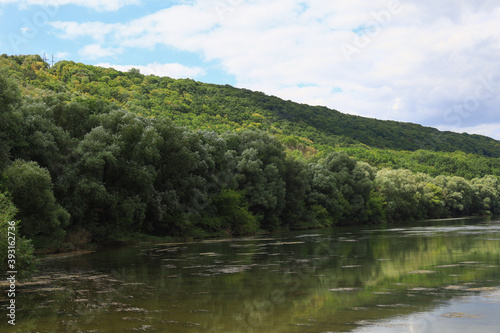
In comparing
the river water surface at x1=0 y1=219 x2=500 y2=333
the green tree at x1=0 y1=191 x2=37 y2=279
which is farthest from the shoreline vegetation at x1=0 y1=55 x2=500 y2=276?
the river water surface at x1=0 y1=219 x2=500 y2=333

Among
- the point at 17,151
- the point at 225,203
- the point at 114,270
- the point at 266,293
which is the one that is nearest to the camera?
the point at 266,293

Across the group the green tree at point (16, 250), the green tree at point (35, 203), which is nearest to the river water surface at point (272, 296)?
the green tree at point (16, 250)

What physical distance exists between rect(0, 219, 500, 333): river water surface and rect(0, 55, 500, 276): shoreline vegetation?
11.5 ft

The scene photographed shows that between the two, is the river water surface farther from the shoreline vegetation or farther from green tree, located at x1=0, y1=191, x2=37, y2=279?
the shoreline vegetation

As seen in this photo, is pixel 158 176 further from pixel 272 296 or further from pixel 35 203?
pixel 272 296

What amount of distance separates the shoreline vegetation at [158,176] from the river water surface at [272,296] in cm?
349

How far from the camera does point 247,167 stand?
6338 cm

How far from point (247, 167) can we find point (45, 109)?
28936 millimetres

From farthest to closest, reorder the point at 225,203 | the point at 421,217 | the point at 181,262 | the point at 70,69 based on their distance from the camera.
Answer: the point at 70,69 < the point at 421,217 < the point at 225,203 < the point at 181,262

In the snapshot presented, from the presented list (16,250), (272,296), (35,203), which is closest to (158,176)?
(35,203)

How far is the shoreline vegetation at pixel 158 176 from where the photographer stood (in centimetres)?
3234

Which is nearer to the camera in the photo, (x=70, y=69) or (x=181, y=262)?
(x=181, y=262)

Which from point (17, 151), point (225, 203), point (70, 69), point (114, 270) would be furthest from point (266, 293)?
point (70, 69)

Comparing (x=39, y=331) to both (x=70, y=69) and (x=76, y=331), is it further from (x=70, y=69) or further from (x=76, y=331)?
(x=70, y=69)
